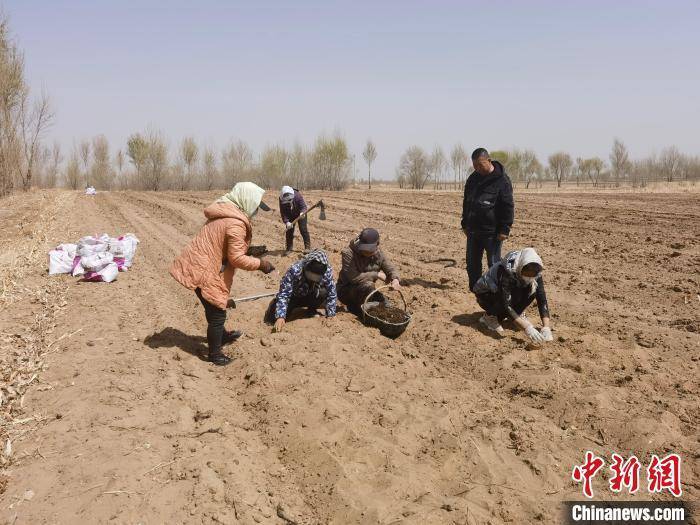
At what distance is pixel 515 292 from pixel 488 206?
1410mm

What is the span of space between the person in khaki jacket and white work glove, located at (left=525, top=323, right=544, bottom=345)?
2.59m

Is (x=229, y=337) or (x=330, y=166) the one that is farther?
(x=330, y=166)

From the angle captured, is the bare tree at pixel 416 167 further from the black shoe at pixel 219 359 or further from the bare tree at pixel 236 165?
the black shoe at pixel 219 359

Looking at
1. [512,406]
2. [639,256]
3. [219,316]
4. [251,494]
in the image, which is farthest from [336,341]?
[639,256]

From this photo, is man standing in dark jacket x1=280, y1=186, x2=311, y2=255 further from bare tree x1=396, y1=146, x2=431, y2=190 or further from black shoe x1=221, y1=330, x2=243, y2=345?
bare tree x1=396, y1=146, x2=431, y2=190

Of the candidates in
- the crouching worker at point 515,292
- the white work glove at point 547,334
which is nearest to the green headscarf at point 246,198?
the crouching worker at point 515,292

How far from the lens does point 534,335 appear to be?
4.78 meters

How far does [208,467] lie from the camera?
297cm

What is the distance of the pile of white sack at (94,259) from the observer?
7.21 m

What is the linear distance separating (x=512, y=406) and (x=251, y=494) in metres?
2.07

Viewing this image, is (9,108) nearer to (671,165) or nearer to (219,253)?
(219,253)

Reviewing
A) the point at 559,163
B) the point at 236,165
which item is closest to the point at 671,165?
the point at 559,163

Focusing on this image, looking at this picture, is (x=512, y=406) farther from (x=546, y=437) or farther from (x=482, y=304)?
(x=482, y=304)

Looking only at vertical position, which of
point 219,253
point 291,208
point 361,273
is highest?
point 291,208
